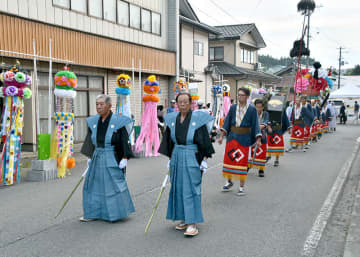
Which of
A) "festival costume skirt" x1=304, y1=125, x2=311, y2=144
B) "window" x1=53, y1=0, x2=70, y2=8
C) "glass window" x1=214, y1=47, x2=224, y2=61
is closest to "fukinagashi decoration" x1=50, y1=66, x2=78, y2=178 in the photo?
"window" x1=53, y1=0, x2=70, y2=8

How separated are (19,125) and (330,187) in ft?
21.1

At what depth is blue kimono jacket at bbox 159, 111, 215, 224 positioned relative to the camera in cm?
454

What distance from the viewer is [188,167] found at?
4559mm

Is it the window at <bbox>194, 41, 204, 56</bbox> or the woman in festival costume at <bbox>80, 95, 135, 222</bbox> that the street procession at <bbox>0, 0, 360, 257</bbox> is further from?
the window at <bbox>194, 41, 204, 56</bbox>

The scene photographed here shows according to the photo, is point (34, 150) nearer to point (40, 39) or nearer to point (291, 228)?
point (40, 39)

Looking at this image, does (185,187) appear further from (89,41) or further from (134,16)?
(134,16)

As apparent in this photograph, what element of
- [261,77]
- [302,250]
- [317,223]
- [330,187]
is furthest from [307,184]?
[261,77]

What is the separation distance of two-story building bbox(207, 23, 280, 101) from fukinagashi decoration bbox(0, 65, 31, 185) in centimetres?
2164

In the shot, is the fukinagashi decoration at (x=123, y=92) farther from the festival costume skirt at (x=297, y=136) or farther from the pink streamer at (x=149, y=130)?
the festival costume skirt at (x=297, y=136)

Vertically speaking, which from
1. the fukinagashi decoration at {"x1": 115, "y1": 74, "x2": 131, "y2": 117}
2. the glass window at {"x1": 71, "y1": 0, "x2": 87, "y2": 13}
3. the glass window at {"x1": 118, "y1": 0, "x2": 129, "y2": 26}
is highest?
the glass window at {"x1": 118, "y1": 0, "x2": 129, "y2": 26}

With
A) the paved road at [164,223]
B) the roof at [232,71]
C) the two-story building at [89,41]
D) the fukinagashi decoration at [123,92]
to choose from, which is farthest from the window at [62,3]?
the roof at [232,71]

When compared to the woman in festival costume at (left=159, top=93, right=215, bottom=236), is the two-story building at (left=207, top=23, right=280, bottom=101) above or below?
above

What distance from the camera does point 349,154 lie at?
12.2 m

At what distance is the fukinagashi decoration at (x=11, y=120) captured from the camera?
7.28m
